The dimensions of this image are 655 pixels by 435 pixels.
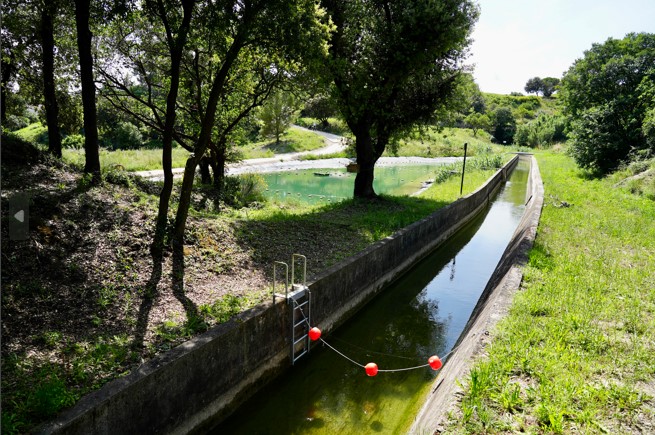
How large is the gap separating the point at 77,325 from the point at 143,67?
9452 millimetres

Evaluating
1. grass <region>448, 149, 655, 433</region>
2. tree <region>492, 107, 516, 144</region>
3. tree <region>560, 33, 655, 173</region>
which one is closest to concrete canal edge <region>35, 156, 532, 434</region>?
grass <region>448, 149, 655, 433</region>

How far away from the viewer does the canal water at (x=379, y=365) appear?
602 centimetres

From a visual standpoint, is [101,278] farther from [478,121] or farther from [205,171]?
[478,121]

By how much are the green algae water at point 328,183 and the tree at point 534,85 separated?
110436mm

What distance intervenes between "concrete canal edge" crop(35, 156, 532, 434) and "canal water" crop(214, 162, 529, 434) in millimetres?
312

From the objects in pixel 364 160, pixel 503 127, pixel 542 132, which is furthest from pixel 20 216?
pixel 503 127

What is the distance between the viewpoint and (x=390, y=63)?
A: 44.9 ft

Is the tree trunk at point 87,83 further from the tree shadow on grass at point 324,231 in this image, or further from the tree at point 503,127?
the tree at point 503,127

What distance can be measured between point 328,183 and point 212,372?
23.1 m

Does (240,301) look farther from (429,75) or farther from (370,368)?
(429,75)

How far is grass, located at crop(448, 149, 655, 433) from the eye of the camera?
4232 millimetres

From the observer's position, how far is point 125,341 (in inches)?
211

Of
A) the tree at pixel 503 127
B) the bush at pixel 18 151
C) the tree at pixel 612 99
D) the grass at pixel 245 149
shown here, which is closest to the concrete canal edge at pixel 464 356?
the bush at pixel 18 151

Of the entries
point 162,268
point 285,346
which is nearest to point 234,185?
point 162,268
